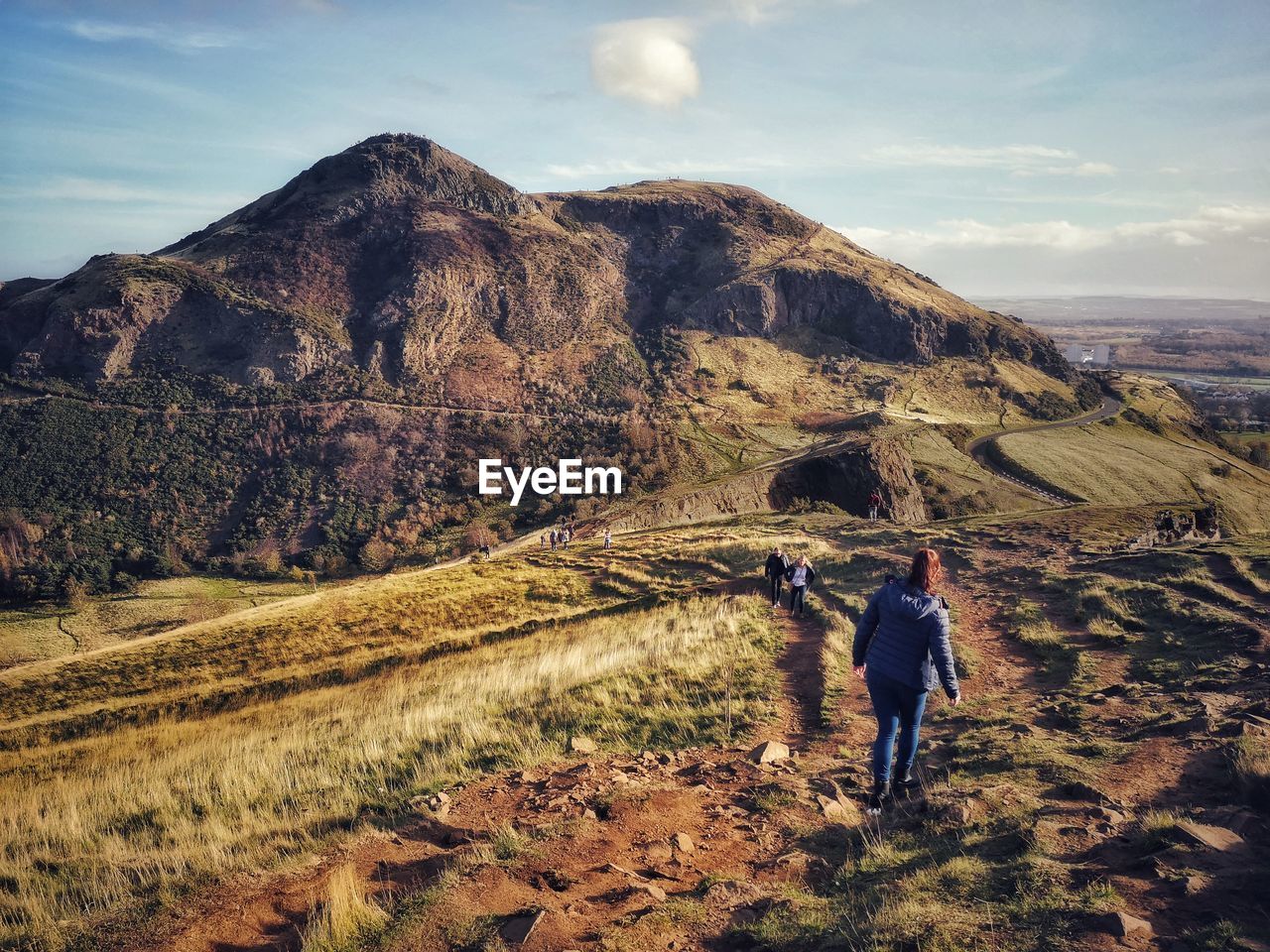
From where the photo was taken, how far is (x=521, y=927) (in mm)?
5234

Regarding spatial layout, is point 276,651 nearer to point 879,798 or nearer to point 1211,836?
point 879,798

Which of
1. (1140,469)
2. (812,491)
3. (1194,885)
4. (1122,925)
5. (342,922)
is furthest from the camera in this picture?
(1140,469)

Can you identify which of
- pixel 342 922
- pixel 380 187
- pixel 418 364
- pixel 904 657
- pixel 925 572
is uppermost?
pixel 380 187

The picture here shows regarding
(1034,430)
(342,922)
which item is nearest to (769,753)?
(342,922)

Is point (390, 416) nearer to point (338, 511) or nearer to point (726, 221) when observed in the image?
point (338, 511)

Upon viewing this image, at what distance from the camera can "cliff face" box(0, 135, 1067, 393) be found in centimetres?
9831

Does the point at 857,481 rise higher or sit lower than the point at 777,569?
lower

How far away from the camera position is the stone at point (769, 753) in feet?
29.7

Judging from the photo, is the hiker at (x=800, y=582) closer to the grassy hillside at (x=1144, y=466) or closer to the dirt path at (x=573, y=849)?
the dirt path at (x=573, y=849)

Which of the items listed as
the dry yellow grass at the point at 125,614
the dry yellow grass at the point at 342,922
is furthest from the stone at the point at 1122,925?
the dry yellow grass at the point at 125,614

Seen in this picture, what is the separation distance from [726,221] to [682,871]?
15059 centimetres

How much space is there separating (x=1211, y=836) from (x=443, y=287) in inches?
4622

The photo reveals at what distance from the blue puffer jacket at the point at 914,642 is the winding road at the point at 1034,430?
69.6 metres

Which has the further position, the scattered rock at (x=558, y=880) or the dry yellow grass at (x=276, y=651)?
the dry yellow grass at (x=276, y=651)
